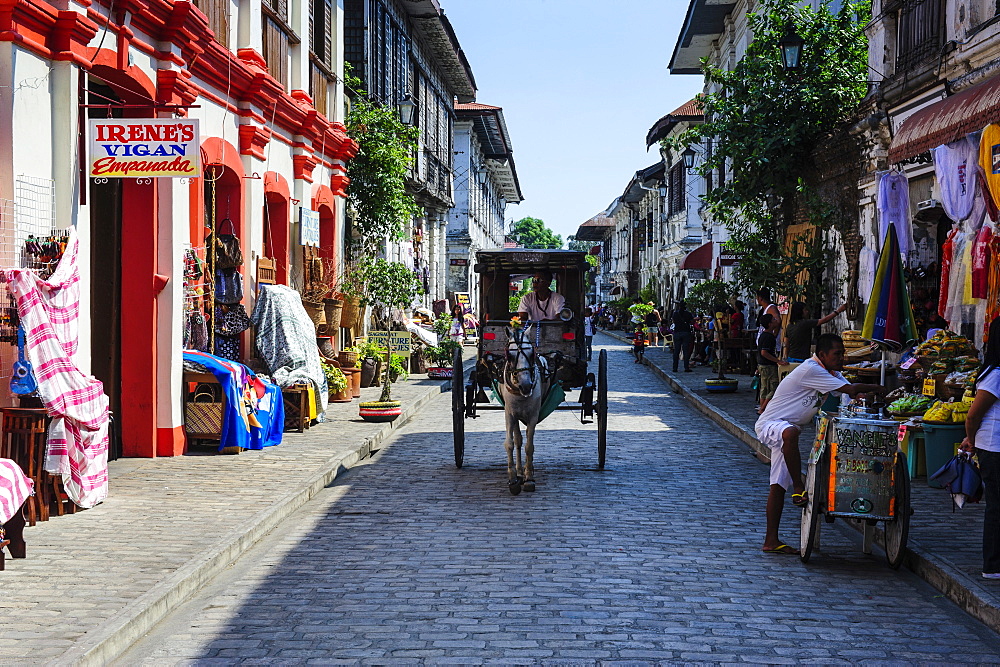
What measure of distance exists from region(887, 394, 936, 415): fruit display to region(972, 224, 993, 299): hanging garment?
3.98 feet

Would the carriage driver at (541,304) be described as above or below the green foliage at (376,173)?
below

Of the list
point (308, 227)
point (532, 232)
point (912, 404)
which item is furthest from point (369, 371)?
point (532, 232)

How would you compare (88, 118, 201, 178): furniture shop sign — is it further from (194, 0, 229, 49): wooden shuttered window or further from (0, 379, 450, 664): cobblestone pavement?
(194, 0, 229, 49): wooden shuttered window

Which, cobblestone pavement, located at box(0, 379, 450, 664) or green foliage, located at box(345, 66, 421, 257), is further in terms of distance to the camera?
green foliage, located at box(345, 66, 421, 257)

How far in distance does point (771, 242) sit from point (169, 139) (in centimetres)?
1208

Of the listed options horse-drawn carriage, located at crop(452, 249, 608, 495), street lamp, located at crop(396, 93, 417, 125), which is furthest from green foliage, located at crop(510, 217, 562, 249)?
horse-drawn carriage, located at crop(452, 249, 608, 495)

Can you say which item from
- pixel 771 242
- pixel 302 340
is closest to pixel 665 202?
pixel 771 242

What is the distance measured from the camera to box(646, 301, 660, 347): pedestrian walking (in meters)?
37.4

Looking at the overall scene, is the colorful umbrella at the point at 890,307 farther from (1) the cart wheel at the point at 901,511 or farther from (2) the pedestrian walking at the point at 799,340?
(1) the cart wheel at the point at 901,511

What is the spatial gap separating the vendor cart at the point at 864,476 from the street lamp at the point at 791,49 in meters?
10.8

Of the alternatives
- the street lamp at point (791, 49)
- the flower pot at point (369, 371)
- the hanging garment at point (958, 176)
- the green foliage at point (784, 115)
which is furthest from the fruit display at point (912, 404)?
the flower pot at point (369, 371)

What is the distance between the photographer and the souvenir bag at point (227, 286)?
12930mm

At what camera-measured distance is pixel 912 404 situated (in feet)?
34.1

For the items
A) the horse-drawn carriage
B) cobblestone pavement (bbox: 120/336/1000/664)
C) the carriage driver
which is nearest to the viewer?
cobblestone pavement (bbox: 120/336/1000/664)
